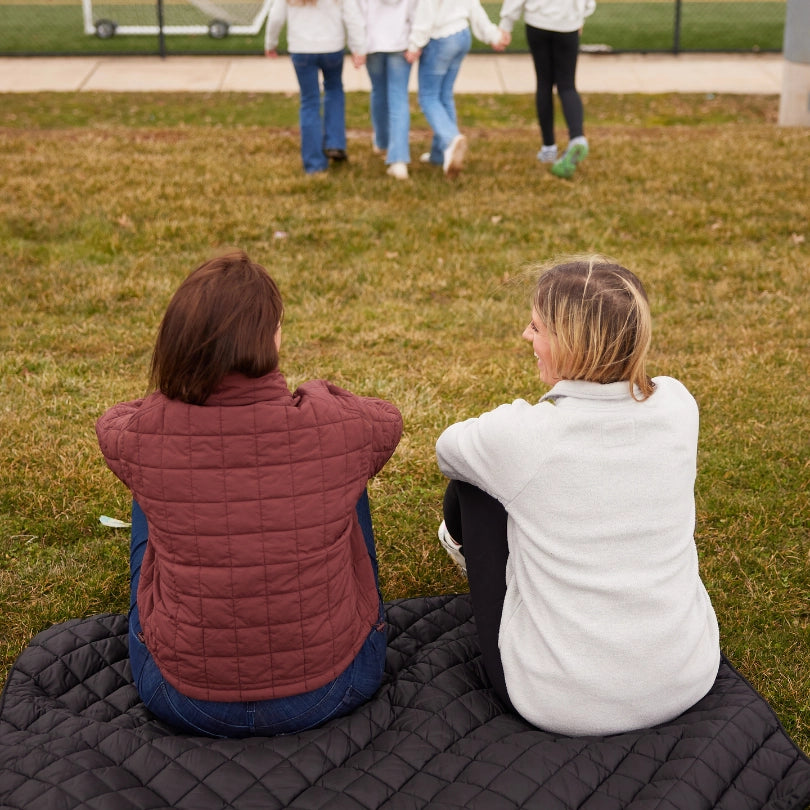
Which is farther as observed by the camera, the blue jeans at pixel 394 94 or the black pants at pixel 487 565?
the blue jeans at pixel 394 94

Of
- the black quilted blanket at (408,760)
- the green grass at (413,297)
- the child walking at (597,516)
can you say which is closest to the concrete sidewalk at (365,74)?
the green grass at (413,297)

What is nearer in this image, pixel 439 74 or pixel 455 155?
pixel 455 155

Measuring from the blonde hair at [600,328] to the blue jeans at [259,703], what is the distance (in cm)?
83

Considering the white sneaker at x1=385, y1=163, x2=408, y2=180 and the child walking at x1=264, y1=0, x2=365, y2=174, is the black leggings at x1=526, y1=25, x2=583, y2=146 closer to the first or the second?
the white sneaker at x1=385, y1=163, x2=408, y2=180

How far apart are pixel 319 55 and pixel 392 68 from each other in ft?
1.66

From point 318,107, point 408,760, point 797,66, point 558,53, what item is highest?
point 558,53

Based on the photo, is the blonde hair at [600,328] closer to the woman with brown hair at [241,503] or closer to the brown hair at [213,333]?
the woman with brown hair at [241,503]

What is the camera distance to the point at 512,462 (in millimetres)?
2354

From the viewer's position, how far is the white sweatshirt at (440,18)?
23.2 feet

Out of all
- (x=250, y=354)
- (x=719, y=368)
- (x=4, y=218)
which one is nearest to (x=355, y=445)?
(x=250, y=354)

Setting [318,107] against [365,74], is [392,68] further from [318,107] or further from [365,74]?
[365,74]

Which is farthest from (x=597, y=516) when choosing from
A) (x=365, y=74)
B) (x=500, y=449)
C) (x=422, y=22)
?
(x=365, y=74)

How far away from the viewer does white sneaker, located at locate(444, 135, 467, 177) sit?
7125 millimetres

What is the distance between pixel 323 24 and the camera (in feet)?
23.7
